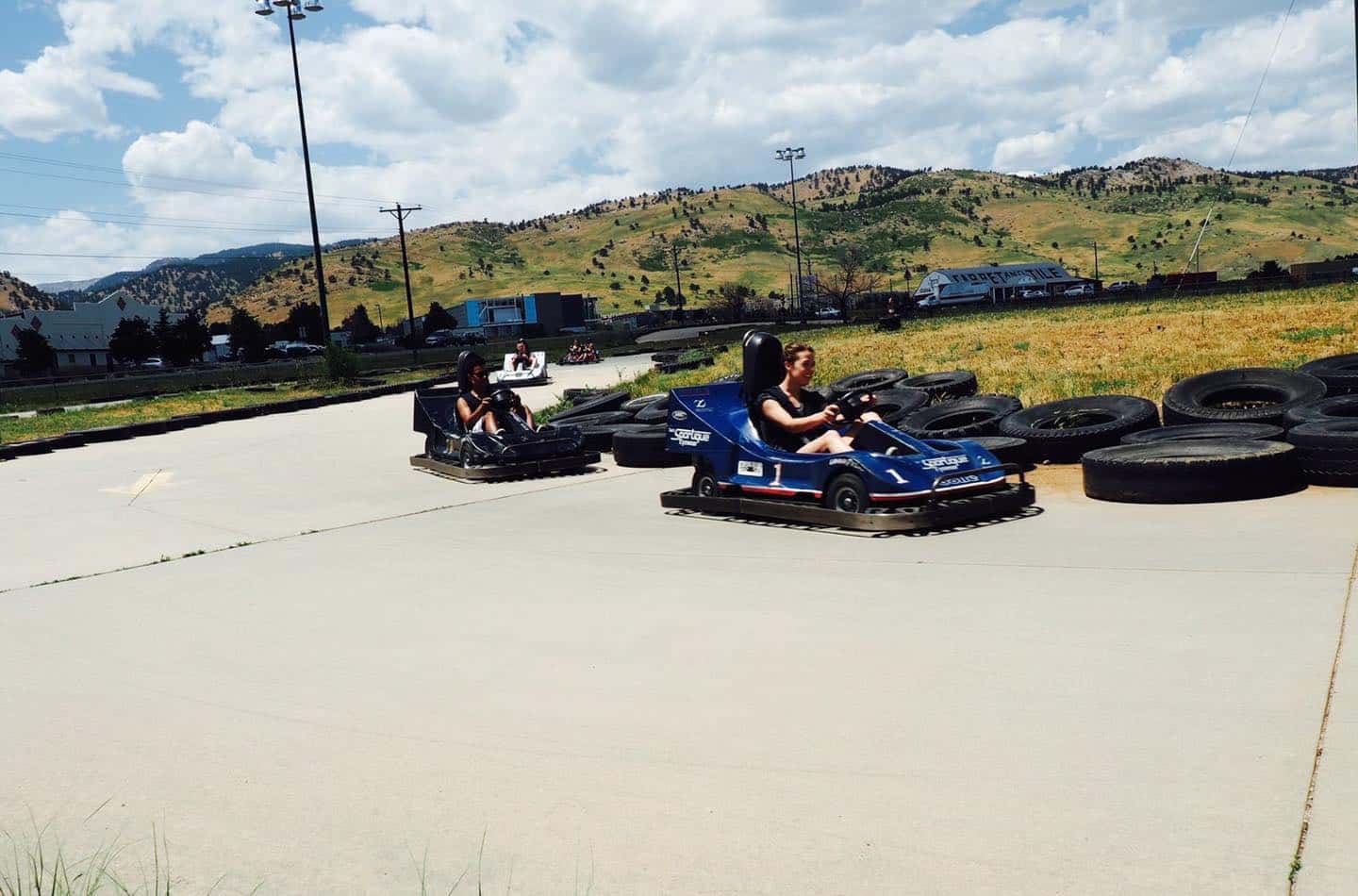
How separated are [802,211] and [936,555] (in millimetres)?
171145

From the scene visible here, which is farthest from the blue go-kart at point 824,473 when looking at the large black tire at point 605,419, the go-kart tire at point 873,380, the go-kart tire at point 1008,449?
the large black tire at point 605,419

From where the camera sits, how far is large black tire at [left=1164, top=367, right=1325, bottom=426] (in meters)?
10.2

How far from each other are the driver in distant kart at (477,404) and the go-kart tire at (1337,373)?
8190 millimetres

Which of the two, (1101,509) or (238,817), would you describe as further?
(1101,509)

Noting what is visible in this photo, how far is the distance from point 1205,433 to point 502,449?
7.16 m

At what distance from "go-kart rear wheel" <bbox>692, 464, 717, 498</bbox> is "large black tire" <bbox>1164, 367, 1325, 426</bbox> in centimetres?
441

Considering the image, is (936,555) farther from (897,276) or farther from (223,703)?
A: (897,276)

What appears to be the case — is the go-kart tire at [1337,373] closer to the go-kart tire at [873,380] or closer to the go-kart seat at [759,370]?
the go-kart tire at [873,380]

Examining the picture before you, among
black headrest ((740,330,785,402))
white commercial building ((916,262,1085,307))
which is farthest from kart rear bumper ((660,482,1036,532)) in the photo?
white commercial building ((916,262,1085,307))

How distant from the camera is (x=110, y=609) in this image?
23.3 feet

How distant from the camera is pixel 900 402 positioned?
1277 centimetres

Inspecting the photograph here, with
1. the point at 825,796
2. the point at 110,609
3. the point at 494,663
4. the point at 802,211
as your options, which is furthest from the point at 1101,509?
the point at 802,211

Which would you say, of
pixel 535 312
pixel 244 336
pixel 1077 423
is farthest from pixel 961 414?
pixel 535 312

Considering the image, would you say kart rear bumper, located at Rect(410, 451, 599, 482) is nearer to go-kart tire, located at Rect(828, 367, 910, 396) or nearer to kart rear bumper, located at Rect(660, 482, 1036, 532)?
go-kart tire, located at Rect(828, 367, 910, 396)
